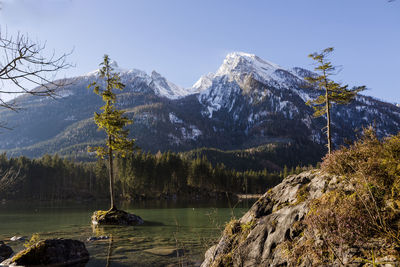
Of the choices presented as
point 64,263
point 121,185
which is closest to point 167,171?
point 121,185

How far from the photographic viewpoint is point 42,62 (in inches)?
177

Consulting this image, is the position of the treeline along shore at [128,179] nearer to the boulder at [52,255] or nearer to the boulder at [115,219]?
the boulder at [115,219]

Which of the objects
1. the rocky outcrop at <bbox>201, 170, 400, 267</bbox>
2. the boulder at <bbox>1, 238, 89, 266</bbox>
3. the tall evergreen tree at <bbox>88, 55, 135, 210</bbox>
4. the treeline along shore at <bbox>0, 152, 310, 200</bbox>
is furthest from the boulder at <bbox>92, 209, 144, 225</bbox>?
the treeline along shore at <bbox>0, 152, 310, 200</bbox>

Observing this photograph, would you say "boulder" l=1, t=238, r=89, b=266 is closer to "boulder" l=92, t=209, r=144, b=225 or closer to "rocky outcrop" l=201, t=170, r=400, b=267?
"rocky outcrop" l=201, t=170, r=400, b=267

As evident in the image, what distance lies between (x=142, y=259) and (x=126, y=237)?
5.44 metres

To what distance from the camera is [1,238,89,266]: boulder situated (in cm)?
927

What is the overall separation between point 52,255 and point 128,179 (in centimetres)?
7184

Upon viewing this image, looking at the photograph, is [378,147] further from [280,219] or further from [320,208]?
[280,219]

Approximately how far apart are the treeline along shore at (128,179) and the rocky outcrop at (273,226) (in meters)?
72.6

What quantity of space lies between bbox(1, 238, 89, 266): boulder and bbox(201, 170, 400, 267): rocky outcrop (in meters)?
6.25

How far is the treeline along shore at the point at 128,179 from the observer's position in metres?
80.9

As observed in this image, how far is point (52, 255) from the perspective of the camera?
9656 millimetres

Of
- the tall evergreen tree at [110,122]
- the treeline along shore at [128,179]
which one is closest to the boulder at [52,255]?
the tall evergreen tree at [110,122]

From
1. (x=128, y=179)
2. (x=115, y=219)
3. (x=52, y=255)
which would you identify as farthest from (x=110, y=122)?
(x=128, y=179)
